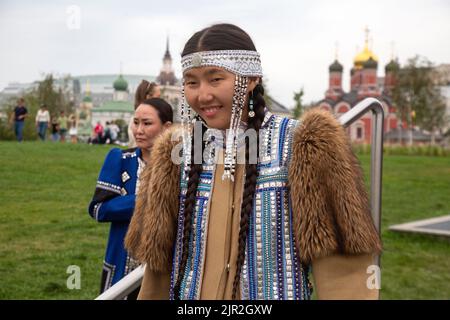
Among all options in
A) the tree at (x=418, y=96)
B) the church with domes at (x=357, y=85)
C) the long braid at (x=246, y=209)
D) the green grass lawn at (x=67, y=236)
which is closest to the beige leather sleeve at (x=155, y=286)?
the long braid at (x=246, y=209)

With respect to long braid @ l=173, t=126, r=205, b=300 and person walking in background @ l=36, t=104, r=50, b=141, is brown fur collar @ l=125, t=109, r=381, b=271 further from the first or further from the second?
person walking in background @ l=36, t=104, r=50, b=141

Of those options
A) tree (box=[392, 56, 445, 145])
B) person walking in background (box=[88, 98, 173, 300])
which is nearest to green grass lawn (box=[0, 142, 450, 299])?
person walking in background (box=[88, 98, 173, 300])

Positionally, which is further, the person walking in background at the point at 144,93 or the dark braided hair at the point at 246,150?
the person walking in background at the point at 144,93

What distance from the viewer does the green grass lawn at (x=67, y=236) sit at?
5.46 m

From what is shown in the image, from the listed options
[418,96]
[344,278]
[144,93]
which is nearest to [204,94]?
[344,278]

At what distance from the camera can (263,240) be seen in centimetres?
189

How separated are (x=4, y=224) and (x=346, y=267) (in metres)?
6.24

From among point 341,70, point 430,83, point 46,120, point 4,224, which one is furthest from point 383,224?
point 341,70

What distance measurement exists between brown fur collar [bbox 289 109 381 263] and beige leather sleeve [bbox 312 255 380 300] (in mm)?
27

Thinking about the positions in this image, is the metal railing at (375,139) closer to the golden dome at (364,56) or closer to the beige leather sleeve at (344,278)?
the beige leather sleeve at (344,278)

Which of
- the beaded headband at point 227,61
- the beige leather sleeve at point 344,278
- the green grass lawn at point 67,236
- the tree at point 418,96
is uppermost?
the tree at point 418,96

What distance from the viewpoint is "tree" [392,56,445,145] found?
139ft
